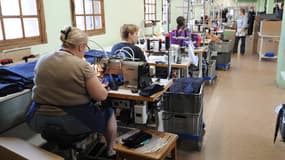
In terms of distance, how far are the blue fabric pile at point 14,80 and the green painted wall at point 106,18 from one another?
1.14 meters

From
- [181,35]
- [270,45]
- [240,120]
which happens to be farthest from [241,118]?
[270,45]

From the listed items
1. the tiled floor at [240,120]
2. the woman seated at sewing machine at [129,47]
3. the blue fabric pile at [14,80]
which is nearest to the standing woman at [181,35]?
the tiled floor at [240,120]

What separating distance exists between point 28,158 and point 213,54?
468 cm

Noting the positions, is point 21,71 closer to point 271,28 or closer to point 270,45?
point 271,28

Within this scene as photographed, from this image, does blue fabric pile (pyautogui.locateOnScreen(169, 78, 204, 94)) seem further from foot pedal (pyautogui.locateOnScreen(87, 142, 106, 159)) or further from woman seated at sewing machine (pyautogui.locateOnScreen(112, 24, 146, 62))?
foot pedal (pyautogui.locateOnScreen(87, 142, 106, 159))

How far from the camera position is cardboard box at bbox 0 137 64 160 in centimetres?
185

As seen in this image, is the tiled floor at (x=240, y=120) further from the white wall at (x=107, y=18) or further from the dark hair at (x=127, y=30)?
the white wall at (x=107, y=18)

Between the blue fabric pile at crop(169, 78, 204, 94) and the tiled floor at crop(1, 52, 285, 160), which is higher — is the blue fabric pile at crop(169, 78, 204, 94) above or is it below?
above

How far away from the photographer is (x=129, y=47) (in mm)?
2777

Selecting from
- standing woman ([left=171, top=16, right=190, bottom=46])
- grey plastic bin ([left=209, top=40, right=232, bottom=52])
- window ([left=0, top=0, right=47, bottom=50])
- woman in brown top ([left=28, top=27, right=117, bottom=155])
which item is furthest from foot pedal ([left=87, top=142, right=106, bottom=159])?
grey plastic bin ([left=209, top=40, right=232, bottom=52])

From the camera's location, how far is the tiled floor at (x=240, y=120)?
2543 mm

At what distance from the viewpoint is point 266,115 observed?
3498mm

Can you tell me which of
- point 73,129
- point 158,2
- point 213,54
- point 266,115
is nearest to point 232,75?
point 213,54

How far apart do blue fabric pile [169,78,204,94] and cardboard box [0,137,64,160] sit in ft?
4.20
